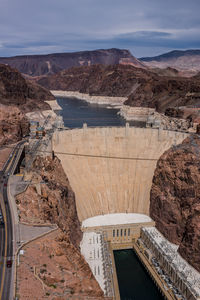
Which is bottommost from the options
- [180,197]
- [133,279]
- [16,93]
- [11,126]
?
[133,279]

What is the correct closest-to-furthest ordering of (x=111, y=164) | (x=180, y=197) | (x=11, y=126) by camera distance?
(x=180, y=197), (x=111, y=164), (x=11, y=126)

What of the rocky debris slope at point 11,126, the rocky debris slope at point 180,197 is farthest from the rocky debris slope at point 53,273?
the rocky debris slope at point 11,126

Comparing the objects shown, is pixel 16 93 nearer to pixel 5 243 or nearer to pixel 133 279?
pixel 133 279

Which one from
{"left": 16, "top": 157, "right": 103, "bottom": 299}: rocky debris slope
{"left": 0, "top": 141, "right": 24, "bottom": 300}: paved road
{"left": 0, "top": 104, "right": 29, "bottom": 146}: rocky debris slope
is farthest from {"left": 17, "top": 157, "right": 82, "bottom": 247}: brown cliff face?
{"left": 0, "top": 104, "right": 29, "bottom": 146}: rocky debris slope

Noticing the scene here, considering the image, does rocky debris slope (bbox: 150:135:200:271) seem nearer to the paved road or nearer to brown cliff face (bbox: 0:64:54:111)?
the paved road

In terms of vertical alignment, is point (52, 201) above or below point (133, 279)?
above

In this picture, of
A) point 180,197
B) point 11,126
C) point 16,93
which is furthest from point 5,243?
point 16,93
